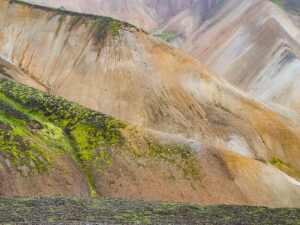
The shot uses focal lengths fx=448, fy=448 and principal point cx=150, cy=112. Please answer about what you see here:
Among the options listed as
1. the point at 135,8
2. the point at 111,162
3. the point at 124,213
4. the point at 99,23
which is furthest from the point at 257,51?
the point at 135,8

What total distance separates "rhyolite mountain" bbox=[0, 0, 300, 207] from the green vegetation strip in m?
9.80

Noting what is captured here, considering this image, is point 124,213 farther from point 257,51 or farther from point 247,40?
point 247,40

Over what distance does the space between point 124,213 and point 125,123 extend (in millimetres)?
20548

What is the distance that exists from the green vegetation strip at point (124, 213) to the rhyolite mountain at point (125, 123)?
32.1ft

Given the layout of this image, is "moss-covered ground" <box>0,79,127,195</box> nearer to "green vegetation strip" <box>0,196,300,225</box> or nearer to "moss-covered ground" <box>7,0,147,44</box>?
"green vegetation strip" <box>0,196,300,225</box>

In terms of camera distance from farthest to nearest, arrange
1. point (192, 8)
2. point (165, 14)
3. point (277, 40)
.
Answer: point (165, 14)
point (192, 8)
point (277, 40)

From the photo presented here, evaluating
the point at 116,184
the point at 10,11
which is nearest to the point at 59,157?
the point at 116,184

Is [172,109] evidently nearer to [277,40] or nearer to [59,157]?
[59,157]

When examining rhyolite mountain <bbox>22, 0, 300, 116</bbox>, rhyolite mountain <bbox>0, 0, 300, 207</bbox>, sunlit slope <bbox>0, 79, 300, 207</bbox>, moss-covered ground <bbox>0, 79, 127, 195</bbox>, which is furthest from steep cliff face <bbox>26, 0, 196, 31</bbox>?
sunlit slope <bbox>0, 79, 300, 207</bbox>

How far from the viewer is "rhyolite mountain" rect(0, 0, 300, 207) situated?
35719 millimetres

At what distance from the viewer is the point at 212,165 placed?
39281mm

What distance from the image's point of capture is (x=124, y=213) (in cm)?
2120

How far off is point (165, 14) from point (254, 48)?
8952cm

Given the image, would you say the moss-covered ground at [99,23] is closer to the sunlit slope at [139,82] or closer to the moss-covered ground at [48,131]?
the sunlit slope at [139,82]
